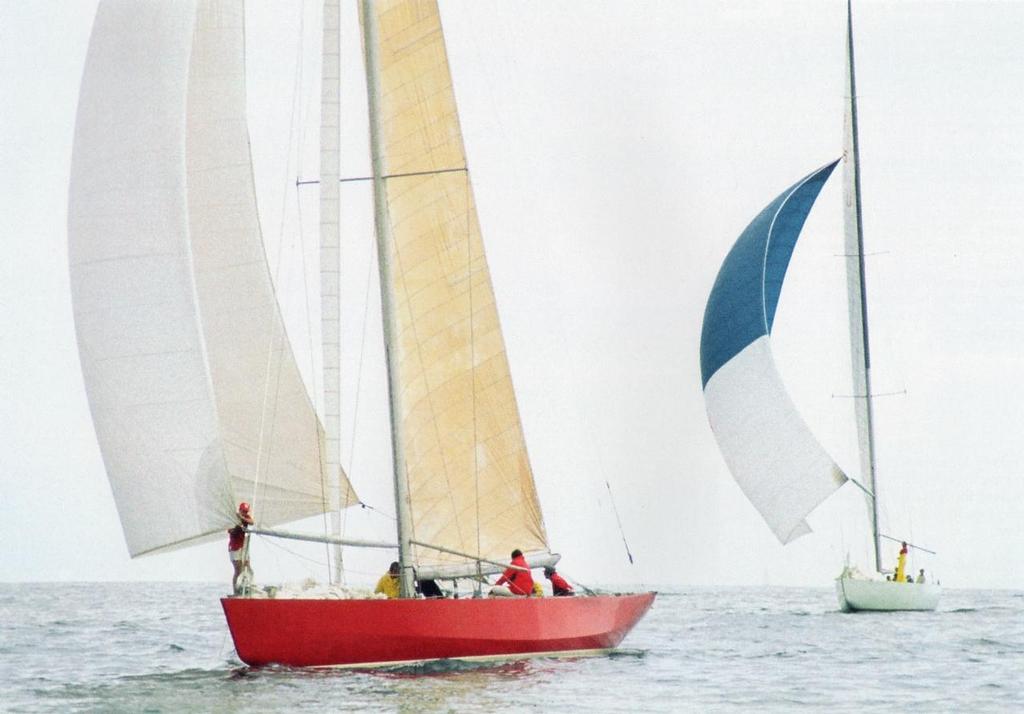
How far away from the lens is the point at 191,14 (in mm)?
18641

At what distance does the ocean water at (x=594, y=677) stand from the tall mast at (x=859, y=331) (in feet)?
14.9

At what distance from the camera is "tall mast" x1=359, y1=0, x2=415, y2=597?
19.6 metres

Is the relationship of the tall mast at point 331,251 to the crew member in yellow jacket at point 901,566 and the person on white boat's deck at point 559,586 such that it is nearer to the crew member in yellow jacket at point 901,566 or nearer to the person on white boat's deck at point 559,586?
the person on white boat's deck at point 559,586

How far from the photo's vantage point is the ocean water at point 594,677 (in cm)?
1752

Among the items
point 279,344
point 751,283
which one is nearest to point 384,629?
point 279,344

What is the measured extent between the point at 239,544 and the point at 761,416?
15.7 meters

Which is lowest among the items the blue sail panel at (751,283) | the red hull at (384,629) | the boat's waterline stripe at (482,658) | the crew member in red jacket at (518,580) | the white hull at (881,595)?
the white hull at (881,595)

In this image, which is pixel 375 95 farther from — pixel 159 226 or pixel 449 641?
pixel 449 641

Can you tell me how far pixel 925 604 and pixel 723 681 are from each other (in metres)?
15.7

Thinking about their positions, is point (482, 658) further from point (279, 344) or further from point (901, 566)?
point (901, 566)

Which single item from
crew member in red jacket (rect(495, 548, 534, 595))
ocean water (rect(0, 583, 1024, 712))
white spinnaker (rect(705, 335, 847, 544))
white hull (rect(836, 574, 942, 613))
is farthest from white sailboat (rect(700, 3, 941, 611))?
crew member in red jacket (rect(495, 548, 534, 595))

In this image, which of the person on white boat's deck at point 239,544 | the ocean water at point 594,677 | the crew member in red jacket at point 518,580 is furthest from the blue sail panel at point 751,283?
the person on white boat's deck at point 239,544

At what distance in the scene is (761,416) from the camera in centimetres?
3209

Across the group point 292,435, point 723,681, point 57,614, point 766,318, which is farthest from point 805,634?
point 57,614
